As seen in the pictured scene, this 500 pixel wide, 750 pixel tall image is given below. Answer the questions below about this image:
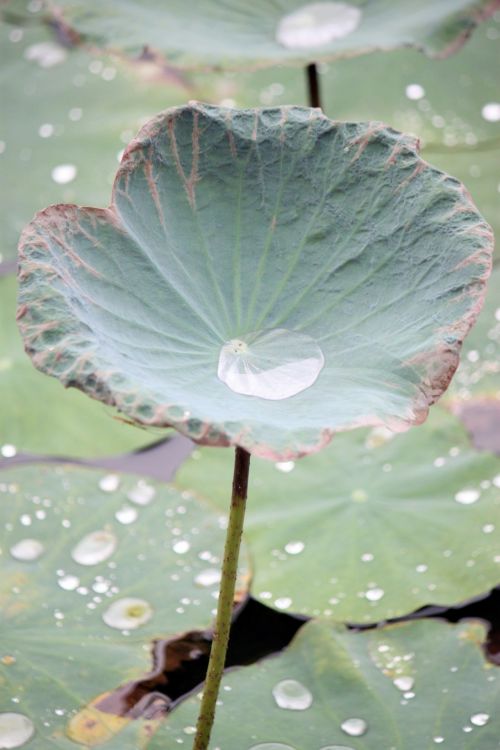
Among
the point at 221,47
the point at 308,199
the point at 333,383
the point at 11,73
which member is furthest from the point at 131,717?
the point at 11,73

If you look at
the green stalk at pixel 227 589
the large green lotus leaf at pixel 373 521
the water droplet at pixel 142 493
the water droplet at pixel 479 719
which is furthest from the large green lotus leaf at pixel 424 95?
the green stalk at pixel 227 589

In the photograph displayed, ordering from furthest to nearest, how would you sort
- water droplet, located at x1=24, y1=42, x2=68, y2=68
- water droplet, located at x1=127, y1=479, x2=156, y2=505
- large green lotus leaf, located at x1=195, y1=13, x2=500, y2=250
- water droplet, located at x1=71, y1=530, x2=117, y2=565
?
water droplet, located at x1=24, y1=42, x2=68, y2=68 < large green lotus leaf, located at x1=195, y1=13, x2=500, y2=250 < water droplet, located at x1=127, y1=479, x2=156, y2=505 < water droplet, located at x1=71, y1=530, x2=117, y2=565

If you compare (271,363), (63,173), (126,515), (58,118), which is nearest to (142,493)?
(126,515)

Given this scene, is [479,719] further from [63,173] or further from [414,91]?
[414,91]

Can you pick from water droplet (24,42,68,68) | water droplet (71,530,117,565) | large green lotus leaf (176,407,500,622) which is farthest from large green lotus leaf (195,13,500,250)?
water droplet (71,530,117,565)

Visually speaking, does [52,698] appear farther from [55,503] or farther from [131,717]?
[55,503]

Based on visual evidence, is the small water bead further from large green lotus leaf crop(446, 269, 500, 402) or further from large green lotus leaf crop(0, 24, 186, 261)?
large green lotus leaf crop(0, 24, 186, 261)
